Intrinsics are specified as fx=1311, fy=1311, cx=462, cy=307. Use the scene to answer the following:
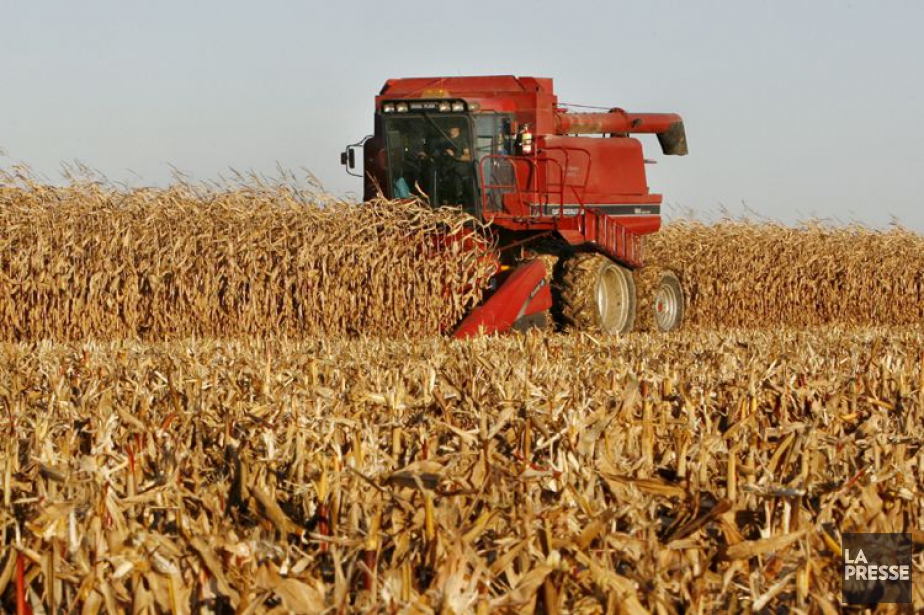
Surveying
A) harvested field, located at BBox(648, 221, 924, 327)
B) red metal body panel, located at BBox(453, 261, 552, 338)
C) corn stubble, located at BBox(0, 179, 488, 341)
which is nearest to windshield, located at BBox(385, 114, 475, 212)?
corn stubble, located at BBox(0, 179, 488, 341)

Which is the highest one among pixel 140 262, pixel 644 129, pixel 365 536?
pixel 644 129

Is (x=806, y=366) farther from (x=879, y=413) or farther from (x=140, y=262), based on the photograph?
(x=140, y=262)

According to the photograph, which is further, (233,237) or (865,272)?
(865,272)

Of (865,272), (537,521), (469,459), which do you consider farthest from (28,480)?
(865,272)

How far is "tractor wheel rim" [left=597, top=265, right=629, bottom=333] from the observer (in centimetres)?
1373

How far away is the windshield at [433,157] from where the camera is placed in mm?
12938

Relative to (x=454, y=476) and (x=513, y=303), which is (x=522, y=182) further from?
(x=454, y=476)

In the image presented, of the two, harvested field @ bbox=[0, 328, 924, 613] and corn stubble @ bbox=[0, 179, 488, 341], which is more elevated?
corn stubble @ bbox=[0, 179, 488, 341]

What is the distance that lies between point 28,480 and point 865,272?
19.1m

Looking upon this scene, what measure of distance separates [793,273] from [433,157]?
361 inches

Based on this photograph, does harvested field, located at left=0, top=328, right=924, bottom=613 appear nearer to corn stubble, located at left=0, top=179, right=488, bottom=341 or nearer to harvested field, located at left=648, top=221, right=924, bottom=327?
corn stubble, located at left=0, top=179, right=488, bottom=341

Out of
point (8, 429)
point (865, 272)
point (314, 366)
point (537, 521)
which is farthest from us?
point (865, 272)

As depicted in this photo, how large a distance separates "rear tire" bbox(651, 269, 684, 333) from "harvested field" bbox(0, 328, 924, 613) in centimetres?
999

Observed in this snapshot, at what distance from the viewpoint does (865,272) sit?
2109cm
